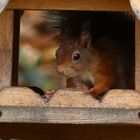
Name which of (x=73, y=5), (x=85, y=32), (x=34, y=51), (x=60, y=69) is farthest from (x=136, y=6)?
(x=34, y=51)

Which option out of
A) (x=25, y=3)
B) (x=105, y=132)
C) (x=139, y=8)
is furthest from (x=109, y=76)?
(x=139, y=8)

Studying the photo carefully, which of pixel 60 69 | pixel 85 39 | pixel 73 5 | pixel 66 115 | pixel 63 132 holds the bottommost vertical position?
pixel 63 132

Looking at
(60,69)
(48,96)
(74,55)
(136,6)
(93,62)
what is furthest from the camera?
(93,62)

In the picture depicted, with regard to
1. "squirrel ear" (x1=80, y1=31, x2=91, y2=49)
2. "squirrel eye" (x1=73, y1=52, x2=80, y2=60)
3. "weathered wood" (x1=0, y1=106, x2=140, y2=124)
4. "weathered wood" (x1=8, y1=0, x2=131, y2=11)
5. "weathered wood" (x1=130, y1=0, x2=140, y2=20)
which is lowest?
"weathered wood" (x1=0, y1=106, x2=140, y2=124)

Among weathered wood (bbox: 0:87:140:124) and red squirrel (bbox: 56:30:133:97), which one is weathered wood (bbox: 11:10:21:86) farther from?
weathered wood (bbox: 0:87:140:124)

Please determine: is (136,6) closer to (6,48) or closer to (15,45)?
(6,48)

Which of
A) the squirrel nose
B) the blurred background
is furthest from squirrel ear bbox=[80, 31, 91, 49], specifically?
the blurred background
